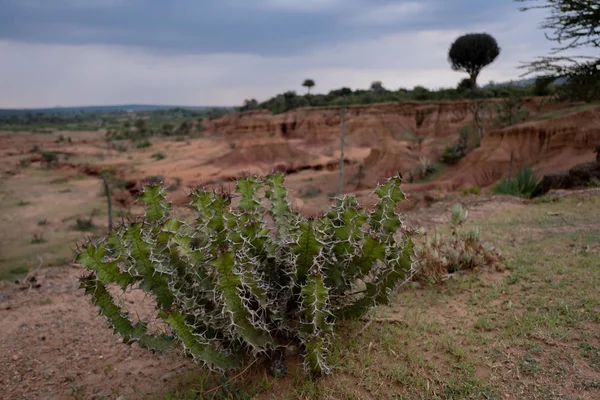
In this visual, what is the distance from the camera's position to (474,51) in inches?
1368

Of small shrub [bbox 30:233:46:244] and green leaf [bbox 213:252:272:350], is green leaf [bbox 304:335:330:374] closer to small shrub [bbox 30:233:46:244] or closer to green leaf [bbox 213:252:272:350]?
green leaf [bbox 213:252:272:350]

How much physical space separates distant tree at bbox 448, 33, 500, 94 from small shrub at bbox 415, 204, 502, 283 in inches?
1347

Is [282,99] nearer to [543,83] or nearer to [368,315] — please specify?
[543,83]

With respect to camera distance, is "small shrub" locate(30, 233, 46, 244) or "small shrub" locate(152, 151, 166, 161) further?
"small shrub" locate(152, 151, 166, 161)

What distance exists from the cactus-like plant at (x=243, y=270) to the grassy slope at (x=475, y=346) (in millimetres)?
234

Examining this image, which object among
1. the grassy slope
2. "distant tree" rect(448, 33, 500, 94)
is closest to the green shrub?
the grassy slope

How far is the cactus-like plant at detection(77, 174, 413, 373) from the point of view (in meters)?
2.52

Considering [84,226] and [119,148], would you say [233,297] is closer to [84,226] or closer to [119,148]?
[84,226]

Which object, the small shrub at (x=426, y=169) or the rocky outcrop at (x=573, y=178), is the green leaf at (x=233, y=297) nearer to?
the rocky outcrop at (x=573, y=178)

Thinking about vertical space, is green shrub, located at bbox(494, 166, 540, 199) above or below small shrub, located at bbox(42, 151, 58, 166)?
above

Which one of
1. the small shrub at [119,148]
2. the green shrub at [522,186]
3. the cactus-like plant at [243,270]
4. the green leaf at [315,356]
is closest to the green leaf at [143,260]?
the cactus-like plant at [243,270]

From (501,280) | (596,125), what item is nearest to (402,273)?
(501,280)

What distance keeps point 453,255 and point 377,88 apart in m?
59.3

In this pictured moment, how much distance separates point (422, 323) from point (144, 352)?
2.28 m
